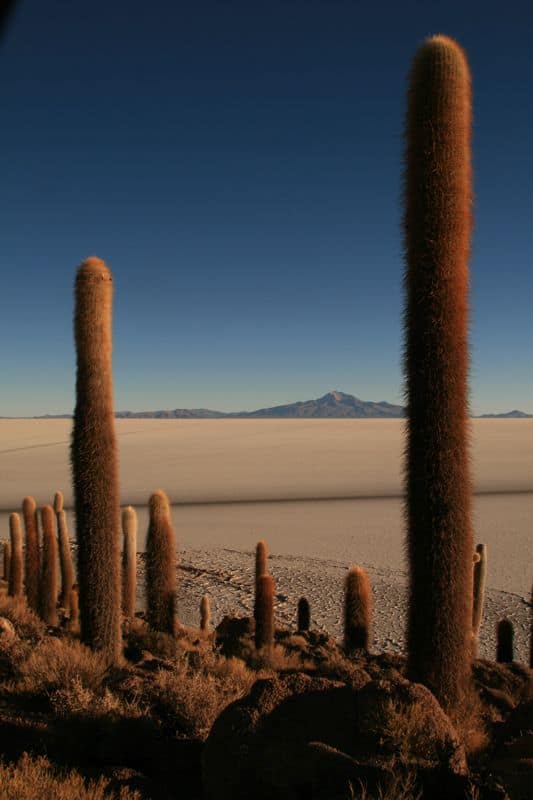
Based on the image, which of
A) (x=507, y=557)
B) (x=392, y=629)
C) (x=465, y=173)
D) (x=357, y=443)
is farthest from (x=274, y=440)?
(x=465, y=173)

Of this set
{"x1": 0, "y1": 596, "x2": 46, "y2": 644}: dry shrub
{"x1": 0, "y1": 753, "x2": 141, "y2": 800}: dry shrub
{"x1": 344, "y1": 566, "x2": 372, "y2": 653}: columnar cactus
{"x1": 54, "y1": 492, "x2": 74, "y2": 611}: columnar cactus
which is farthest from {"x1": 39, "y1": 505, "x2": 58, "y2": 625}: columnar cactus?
{"x1": 0, "y1": 753, "x2": 141, "y2": 800}: dry shrub

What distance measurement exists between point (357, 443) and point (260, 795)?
78.6 meters

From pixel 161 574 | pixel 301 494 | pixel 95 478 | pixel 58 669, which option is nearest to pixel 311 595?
pixel 161 574

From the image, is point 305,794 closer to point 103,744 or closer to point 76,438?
point 103,744

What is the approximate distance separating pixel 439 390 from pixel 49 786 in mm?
4546

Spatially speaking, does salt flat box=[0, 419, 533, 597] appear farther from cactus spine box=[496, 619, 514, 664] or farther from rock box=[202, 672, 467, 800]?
rock box=[202, 672, 467, 800]

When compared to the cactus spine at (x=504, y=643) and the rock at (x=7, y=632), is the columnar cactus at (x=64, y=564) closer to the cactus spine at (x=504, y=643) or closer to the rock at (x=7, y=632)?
the rock at (x=7, y=632)

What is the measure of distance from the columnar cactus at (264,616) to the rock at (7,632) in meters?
3.48

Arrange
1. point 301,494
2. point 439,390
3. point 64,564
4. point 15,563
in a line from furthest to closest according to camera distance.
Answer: point 301,494 < point 15,563 < point 64,564 < point 439,390

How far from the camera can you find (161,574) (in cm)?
1154

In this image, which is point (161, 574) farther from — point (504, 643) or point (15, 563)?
point (504, 643)

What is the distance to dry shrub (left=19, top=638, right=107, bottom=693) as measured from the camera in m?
7.04

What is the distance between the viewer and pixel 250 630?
36.7ft

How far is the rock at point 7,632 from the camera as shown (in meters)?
9.48
